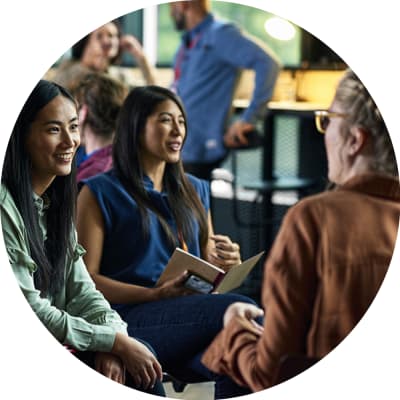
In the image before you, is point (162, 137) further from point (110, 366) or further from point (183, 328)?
point (110, 366)

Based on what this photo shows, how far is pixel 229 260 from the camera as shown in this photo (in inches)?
83.3

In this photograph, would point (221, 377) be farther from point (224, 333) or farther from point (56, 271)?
point (56, 271)

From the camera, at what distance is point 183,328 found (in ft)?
6.91

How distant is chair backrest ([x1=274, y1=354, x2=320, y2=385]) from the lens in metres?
2.04

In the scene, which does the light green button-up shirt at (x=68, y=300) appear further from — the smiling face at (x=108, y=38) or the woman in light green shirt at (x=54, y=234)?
the smiling face at (x=108, y=38)

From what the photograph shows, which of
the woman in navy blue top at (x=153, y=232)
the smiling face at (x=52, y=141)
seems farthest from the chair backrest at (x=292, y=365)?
the smiling face at (x=52, y=141)

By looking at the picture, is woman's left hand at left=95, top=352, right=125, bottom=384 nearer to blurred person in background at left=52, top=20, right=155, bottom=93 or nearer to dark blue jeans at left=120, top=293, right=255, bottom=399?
dark blue jeans at left=120, top=293, right=255, bottom=399

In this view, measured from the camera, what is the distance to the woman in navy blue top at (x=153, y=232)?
2.10m

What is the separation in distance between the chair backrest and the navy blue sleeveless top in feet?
0.93

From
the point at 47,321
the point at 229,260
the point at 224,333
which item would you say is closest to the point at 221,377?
the point at 224,333

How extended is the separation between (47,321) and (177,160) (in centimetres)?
44

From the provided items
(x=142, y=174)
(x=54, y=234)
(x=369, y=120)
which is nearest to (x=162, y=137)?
(x=142, y=174)

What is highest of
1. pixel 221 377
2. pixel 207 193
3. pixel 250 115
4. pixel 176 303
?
pixel 250 115

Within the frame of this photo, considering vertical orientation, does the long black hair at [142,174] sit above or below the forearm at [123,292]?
above
